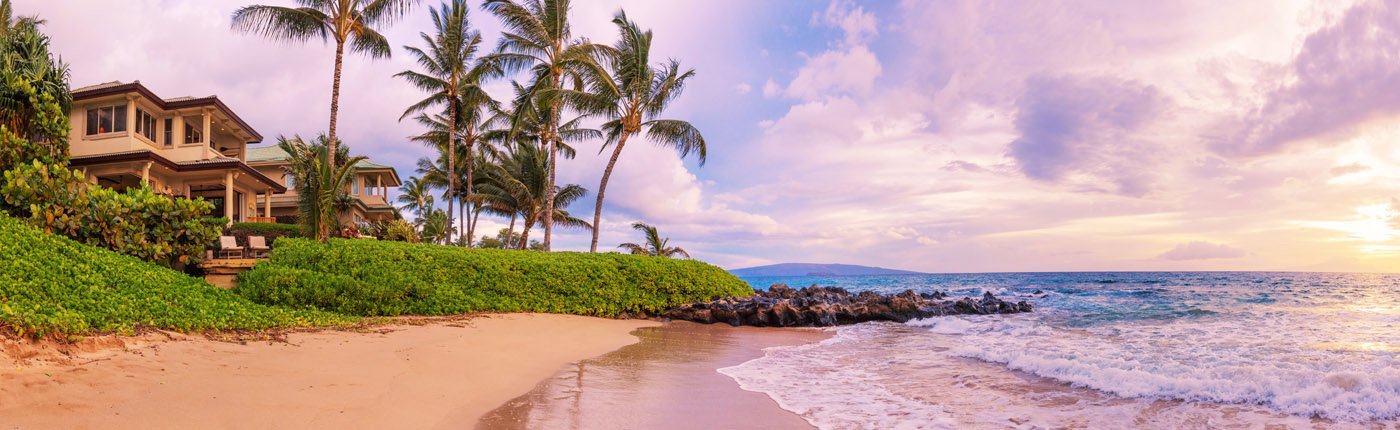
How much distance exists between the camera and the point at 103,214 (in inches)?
506

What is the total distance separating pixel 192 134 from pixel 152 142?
214 centimetres

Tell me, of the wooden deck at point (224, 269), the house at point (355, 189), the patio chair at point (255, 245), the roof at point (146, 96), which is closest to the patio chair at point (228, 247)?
the patio chair at point (255, 245)

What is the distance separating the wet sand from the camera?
5.54 m

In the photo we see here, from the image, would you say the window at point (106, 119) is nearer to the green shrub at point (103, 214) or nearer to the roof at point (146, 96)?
the roof at point (146, 96)

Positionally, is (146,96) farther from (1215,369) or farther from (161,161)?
(1215,369)

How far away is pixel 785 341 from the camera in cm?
1352

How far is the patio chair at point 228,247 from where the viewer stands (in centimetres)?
1666

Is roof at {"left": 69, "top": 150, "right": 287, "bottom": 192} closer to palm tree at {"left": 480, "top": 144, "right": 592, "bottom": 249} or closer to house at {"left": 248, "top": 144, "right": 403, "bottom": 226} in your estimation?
house at {"left": 248, "top": 144, "right": 403, "bottom": 226}

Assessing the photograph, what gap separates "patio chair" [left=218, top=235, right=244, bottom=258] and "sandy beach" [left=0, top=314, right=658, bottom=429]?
10.1 meters

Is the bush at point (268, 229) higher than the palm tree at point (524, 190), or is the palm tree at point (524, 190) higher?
the palm tree at point (524, 190)

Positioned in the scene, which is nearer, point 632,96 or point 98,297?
point 98,297

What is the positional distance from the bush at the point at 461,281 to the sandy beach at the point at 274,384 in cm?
384

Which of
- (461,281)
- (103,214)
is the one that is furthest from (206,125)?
(461,281)

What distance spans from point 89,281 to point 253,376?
223 inches
